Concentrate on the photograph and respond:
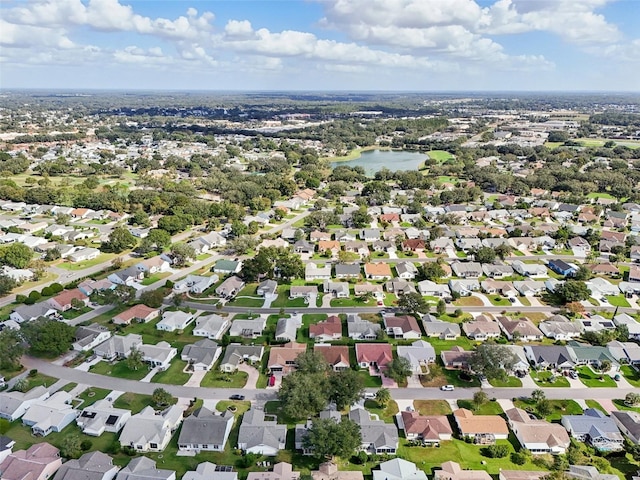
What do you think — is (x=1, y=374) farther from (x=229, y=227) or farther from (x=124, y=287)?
(x=229, y=227)

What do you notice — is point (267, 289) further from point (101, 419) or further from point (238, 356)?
point (101, 419)

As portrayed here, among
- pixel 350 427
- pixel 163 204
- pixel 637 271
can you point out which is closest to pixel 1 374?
pixel 350 427

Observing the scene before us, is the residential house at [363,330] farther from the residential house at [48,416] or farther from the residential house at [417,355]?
the residential house at [48,416]

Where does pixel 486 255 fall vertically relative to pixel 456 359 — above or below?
above

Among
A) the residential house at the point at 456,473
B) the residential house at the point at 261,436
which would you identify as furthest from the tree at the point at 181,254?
the residential house at the point at 456,473

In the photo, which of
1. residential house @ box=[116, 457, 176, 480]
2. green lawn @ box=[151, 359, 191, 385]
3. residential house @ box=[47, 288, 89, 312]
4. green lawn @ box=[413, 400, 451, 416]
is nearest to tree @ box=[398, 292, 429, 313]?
green lawn @ box=[413, 400, 451, 416]

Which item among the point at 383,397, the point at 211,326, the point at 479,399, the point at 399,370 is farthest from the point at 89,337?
the point at 479,399
